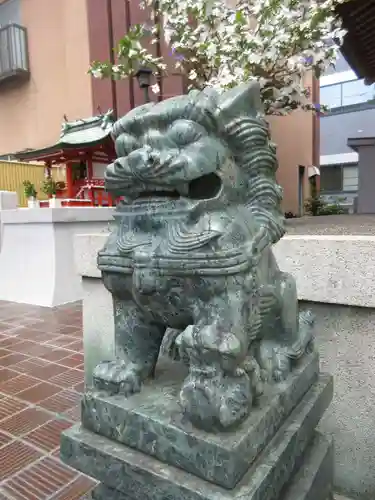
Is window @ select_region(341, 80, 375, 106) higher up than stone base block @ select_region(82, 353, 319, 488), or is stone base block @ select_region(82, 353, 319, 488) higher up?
window @ select_region(341, 80, 375, 106)

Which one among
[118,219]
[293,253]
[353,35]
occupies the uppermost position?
[353,35]

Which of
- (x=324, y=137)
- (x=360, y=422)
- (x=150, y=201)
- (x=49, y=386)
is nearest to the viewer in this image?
(x=150, y=201)

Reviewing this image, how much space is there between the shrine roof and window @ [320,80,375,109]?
34.8 feet

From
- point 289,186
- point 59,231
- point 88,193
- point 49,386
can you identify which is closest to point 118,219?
point 49,386

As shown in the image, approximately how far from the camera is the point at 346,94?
15.5m

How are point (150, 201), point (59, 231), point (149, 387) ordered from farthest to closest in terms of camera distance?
point (59, 231) → point (149, 387) → point (150, 201)

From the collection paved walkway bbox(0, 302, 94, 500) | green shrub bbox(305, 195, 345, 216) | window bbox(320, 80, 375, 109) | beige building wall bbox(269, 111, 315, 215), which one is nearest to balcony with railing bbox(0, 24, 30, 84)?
beige building wall bbox(269, 111, 315, 215)

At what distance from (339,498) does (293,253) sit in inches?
35.9

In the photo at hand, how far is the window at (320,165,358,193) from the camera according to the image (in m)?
15.8

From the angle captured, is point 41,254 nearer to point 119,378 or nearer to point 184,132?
point 119,378

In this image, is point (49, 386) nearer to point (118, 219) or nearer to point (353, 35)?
point (118, 219)

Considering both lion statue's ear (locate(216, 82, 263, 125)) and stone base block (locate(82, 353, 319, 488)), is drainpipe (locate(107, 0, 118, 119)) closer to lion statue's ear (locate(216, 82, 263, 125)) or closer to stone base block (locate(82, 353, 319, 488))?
lion statue's ear (locate(216, 82, 263, 125))

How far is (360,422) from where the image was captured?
4.68ft

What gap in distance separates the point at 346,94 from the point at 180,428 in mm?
17278
